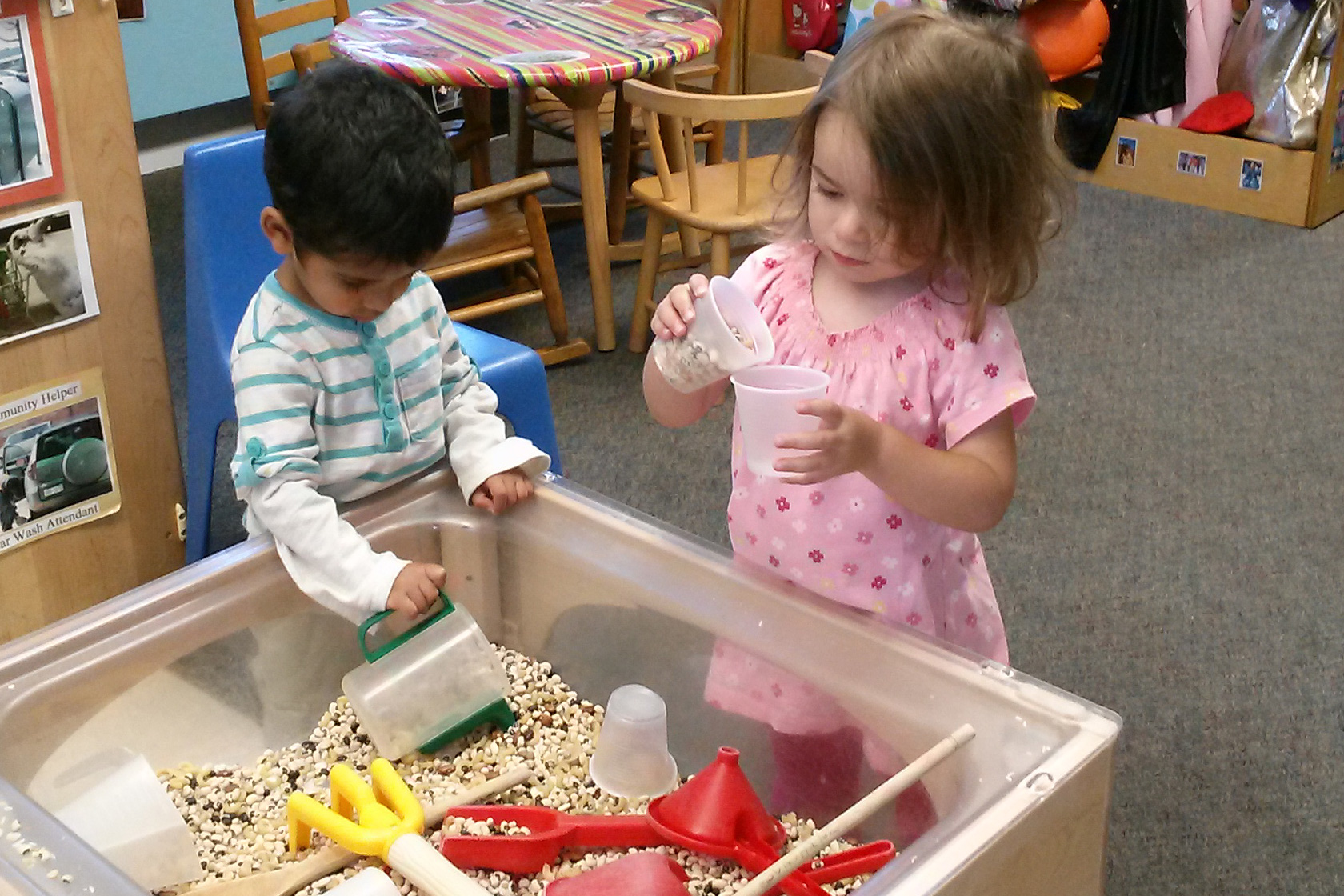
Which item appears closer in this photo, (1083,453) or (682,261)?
(1083,453)

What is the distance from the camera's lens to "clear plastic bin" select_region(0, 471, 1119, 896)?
0.87 metres

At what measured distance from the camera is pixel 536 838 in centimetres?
105

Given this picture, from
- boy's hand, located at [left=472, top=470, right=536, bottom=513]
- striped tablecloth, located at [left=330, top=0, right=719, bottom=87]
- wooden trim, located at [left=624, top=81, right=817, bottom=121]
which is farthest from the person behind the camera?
striped tablecloth, located at [left=330, top=0, right=719, bottom=87]

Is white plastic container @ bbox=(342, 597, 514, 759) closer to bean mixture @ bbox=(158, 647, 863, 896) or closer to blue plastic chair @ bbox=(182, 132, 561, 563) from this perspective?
bean mixture @ bbox=(158, 647, 863, 896)

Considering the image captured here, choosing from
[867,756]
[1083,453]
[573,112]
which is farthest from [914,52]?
[573,112]

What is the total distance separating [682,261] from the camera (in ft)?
10.1

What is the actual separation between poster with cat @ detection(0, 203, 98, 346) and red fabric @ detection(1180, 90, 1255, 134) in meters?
2.82

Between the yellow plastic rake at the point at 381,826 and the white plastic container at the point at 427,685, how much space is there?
0.07m

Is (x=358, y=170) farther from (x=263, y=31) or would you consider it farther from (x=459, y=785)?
(x=263, y=31)


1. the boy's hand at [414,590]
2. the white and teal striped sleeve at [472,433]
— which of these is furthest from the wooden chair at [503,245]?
the boy's hand at [414,590]

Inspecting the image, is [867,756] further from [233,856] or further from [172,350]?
[172,350]

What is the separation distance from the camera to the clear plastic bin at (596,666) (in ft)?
2.84

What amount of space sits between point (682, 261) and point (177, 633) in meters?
2.10

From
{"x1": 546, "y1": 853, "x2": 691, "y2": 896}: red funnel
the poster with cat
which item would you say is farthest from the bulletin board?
{"x1": 546, "y1": 853, "x2": 691, "y2": 896}: red funnel
